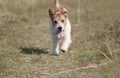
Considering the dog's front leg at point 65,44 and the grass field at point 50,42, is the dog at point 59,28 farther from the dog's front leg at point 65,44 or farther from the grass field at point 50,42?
the grass field at point 50,42

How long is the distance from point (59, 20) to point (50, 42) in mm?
1650

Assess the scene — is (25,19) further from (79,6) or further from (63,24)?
(63,24)

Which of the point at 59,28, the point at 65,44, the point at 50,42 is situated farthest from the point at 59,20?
the point at 50,42

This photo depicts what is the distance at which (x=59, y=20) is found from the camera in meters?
9.66

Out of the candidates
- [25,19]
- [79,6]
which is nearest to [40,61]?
[25,19]

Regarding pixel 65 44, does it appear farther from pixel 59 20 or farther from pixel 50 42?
pixel 50 42

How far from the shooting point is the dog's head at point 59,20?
9.61 m

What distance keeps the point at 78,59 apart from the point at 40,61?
693 mm

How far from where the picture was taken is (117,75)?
302 inches

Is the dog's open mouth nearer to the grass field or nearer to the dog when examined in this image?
the dog

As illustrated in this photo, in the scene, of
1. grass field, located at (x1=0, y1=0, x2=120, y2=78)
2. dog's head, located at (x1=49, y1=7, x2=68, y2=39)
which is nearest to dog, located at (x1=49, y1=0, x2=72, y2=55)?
dog's head, located at (x1=49, y1=7, x2=68, y2=39)

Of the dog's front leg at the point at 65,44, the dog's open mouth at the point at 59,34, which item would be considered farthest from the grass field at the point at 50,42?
the dog's open mouth at the point at 59,34

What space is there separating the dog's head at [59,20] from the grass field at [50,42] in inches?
16.2

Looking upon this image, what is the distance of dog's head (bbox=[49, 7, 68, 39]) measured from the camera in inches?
378
